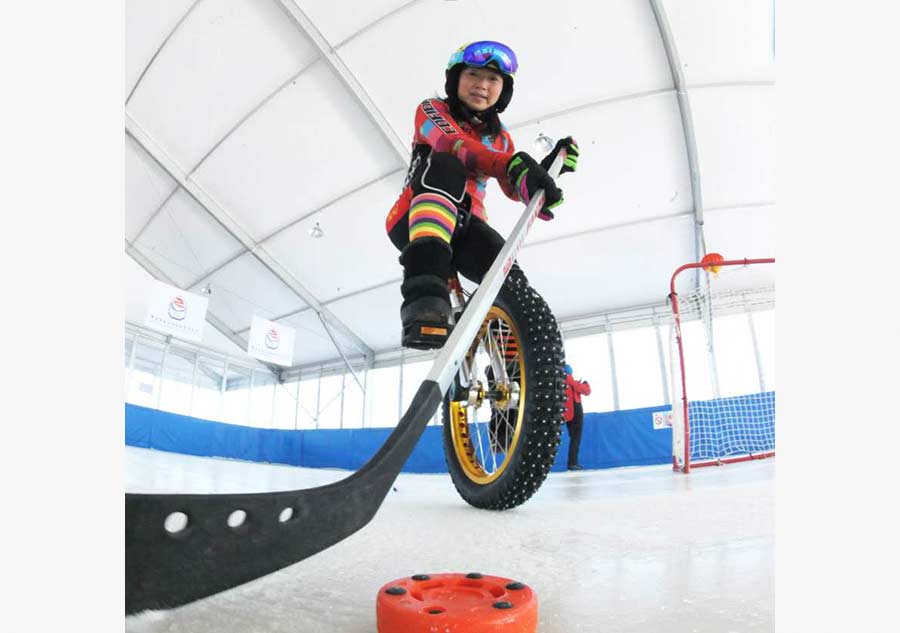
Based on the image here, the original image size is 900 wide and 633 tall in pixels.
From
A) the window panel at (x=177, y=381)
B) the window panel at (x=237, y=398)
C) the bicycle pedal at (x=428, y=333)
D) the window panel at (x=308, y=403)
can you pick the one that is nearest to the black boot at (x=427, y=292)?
the bicycle pedal at (x=428, y=333)

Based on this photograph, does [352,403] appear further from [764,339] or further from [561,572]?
[561,572]

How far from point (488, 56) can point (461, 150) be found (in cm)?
37

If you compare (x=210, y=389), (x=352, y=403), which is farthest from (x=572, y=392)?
(x=210, y=389)

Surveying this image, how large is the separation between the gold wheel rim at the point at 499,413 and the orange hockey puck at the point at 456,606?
724 mm

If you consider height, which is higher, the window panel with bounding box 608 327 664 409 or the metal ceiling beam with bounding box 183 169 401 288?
the metal ceiling beam with bounding box 183 169 401 288

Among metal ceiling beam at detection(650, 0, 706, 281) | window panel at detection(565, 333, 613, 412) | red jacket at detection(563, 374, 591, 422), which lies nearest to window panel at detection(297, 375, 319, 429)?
window panel at detection(565, 333, 613, 412)

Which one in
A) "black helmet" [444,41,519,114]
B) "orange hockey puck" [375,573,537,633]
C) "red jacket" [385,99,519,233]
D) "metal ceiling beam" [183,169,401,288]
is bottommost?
"orange hockey puck" [375,573,537,633]

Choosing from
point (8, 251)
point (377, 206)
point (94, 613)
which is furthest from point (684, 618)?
point (377, 206)

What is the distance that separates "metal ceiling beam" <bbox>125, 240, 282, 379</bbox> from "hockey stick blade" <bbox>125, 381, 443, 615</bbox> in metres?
12.9

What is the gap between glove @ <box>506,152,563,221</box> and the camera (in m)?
1.17

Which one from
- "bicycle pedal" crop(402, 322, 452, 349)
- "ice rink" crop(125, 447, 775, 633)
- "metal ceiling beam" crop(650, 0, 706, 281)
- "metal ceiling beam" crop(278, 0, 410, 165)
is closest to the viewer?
"ice rink" crop(125, 447, 775, 633)

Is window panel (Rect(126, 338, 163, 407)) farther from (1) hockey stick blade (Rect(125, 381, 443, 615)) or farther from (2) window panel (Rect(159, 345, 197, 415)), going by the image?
(1) hockey stick blade (Rect(125, 381, 443, 615))

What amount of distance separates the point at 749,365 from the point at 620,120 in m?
5.89

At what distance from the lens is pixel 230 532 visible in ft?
1.26
